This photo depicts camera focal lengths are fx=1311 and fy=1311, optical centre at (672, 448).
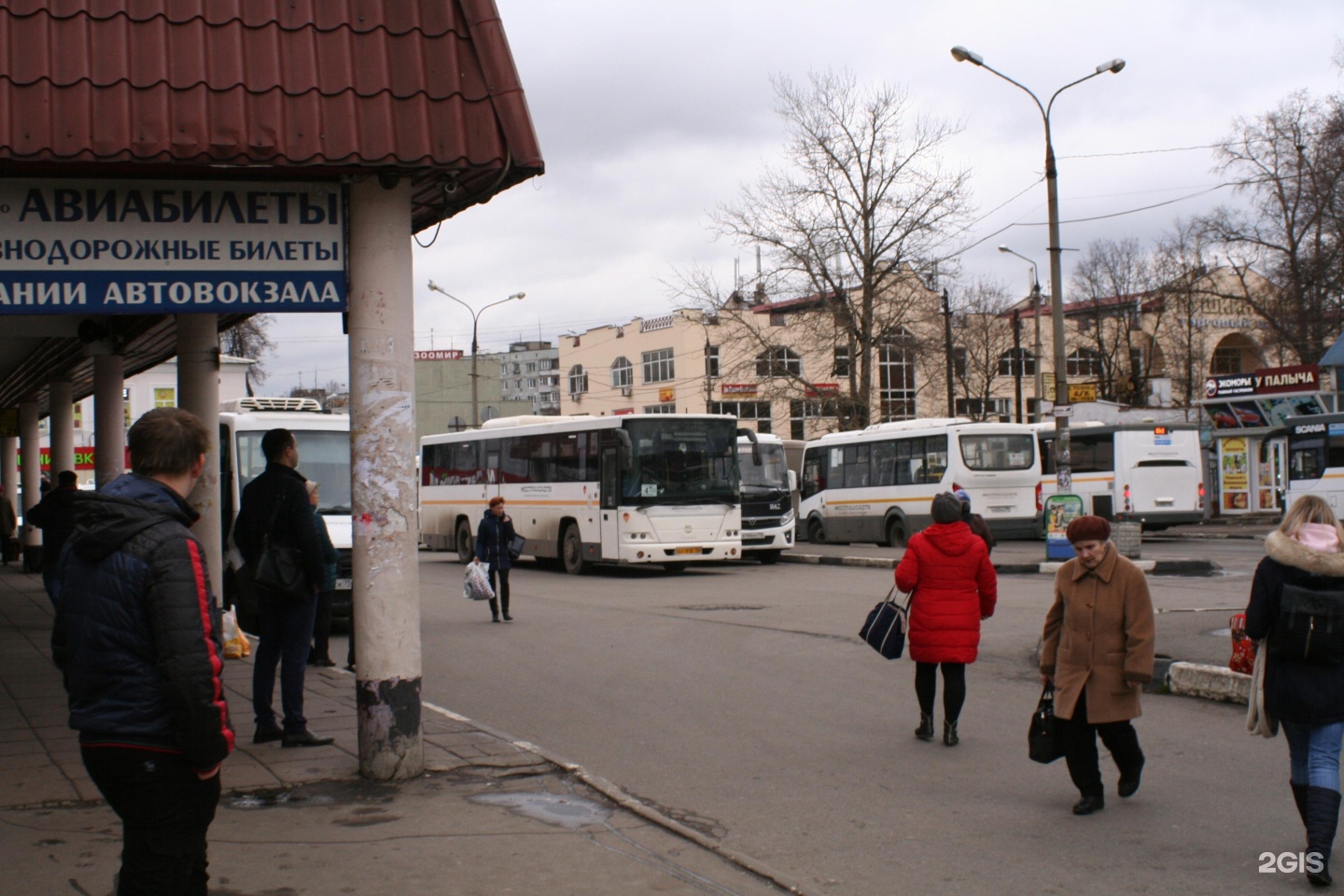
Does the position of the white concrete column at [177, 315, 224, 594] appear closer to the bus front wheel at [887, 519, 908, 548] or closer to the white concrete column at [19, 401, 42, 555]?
the white concrete column at [19, 401, 42, 555]

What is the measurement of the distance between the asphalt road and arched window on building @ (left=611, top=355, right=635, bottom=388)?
6800cm

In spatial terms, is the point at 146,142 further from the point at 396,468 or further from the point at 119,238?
the point at 396,468

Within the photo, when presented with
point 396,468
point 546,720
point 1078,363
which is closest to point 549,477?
point 546,720

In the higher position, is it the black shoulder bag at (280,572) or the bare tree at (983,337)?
the bare tree at (983,337)

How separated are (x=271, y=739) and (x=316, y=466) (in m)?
8.78

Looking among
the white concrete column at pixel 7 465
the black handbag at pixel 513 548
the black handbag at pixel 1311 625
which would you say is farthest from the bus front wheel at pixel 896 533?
the black handbag at pixel 1311 625

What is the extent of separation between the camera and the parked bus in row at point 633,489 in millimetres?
24203

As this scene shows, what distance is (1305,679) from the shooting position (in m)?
5.40

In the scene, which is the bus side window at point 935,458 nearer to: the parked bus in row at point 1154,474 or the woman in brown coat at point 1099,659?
the parked bus in row at point 1154,474

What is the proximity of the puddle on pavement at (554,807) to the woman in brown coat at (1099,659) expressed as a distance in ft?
7.96

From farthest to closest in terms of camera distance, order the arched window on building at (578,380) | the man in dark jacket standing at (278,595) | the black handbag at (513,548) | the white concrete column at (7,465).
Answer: the arched window on building at (578,380), the white concrete column at (7,465), the black handbag at (513,548), the man in dark jacket standing at (278,595)

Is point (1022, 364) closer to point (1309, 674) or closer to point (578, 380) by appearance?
point (578, 380)

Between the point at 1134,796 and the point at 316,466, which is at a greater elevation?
the point at 316,466

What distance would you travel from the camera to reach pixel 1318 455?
3381 cm
